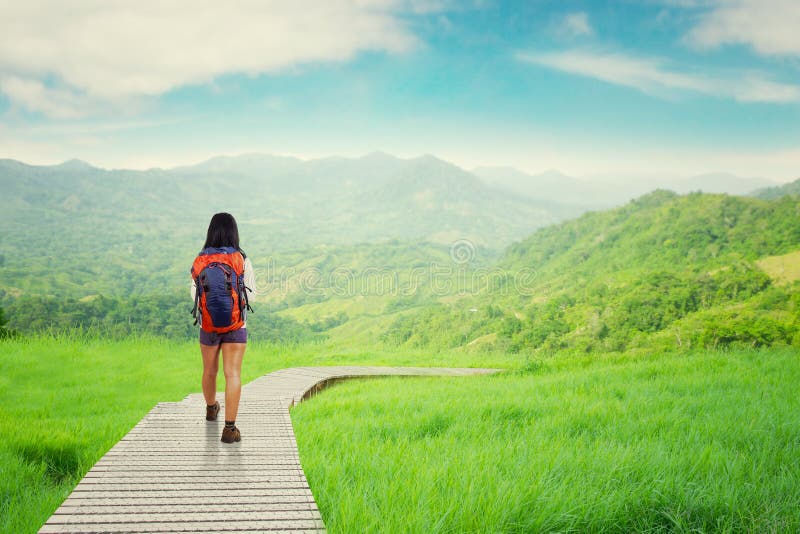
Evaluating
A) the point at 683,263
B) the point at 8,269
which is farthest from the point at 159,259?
the point at 683,263

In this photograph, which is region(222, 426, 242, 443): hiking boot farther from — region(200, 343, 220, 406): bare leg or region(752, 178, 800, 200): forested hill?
region(752, 178, 800, 200): forested hill

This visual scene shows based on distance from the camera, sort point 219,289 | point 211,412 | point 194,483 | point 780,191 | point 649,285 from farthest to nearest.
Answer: point 780,191 → point 649,285 → point 211,412 → point 219,289 → point 194,483

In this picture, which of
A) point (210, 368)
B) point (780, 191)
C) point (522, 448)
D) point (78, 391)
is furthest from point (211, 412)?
point (780, 191)

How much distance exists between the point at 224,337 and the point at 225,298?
41 centimetres

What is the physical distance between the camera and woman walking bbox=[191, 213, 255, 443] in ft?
13.8

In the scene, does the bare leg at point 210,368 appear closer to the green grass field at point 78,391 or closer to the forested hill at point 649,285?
the green grass field at point 78,391

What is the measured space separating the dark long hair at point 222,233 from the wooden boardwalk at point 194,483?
1.60 meters

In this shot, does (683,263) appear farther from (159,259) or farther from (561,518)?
(159,259)

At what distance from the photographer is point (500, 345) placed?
28.5 metres

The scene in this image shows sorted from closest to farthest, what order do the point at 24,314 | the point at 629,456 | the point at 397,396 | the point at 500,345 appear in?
the point at 629,456 → the point at 397,396 → the point at 500,345 → the point at 24,314

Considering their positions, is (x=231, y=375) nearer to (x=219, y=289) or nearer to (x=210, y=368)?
(x=210, y=368)

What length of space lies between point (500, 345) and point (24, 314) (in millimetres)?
36054

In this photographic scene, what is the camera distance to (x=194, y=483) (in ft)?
10.9

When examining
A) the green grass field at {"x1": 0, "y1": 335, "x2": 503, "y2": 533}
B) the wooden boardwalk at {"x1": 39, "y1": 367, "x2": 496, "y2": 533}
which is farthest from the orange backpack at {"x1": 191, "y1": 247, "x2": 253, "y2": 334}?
the green grass field at {"x1": 0, "y1": 335, "x2": 503, "y2": 533}
